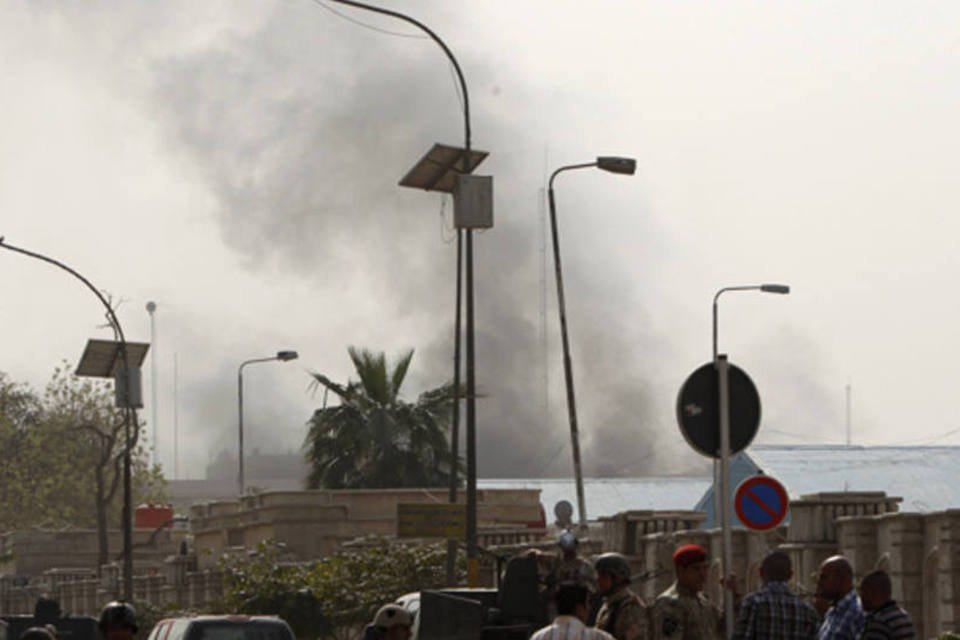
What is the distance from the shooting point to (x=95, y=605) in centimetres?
7275

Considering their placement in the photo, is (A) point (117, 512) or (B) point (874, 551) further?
(A) point (117, 512)

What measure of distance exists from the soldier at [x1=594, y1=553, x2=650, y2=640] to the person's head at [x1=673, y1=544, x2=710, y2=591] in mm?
280

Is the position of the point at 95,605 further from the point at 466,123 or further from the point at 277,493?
the point at 466,123

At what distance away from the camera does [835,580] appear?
44.1 feet

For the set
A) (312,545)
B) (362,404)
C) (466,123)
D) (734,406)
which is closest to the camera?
(734,406)

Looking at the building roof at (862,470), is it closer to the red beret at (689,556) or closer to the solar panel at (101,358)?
the solar panel at (101,358)

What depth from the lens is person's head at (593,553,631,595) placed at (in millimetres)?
13805

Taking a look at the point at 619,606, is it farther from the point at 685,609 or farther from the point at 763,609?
the point at 763,609

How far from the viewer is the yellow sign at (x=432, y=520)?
115 ft

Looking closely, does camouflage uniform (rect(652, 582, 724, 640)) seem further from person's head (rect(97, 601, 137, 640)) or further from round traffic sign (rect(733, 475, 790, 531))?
person's head (rect(97, 601, 137, 640))

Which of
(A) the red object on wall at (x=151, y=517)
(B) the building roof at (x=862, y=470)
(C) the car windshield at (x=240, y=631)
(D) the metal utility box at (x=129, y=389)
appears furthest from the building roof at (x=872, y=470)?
(C) the car windshield at (x=240, y=631)

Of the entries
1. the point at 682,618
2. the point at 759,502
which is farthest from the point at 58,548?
the point at 682,618

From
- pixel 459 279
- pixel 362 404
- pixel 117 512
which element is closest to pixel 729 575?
pixel 459 279

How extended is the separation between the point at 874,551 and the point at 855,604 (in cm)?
1778
